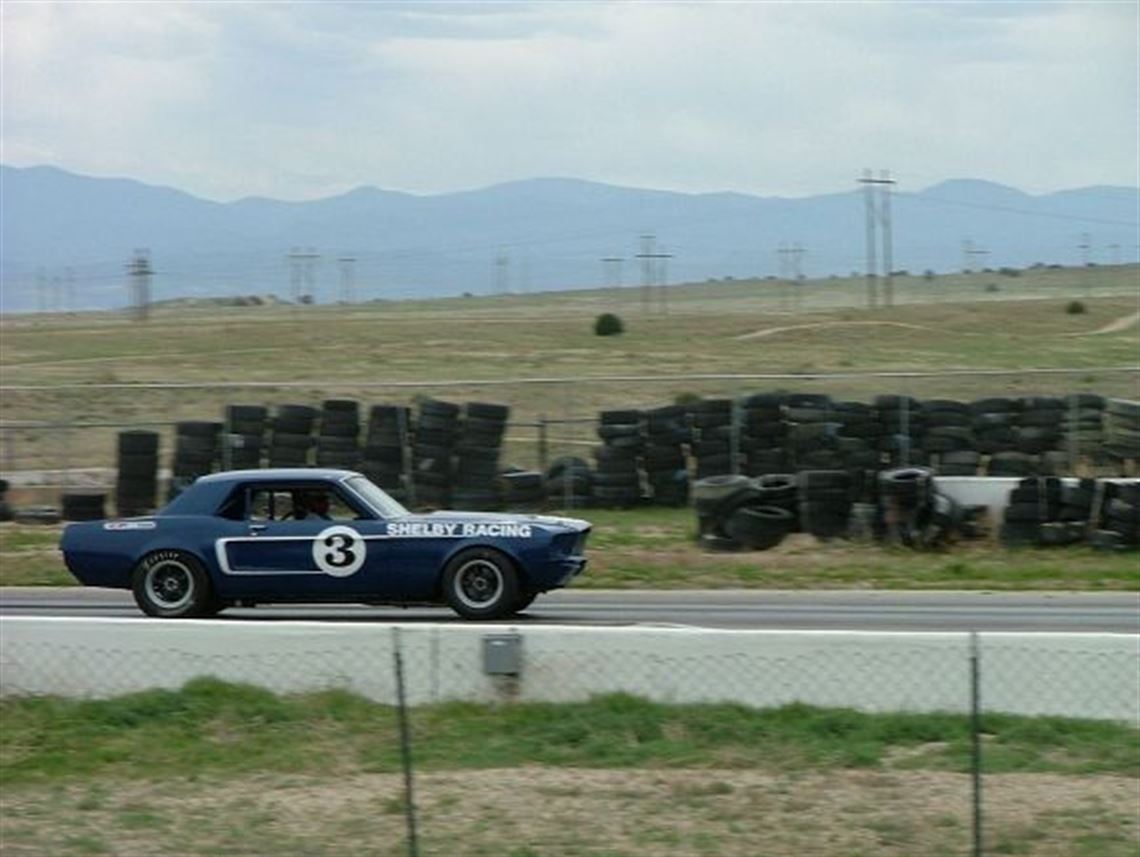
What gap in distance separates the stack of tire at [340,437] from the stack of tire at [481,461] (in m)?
1.70

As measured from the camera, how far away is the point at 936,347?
68875 mm

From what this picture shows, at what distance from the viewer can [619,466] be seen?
29906mm

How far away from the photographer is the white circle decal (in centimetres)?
1736

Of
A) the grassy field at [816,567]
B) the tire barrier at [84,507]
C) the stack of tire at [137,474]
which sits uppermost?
the stack of tire at [137,474]

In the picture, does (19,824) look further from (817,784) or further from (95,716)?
(817,784)

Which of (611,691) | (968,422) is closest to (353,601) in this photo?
(611,691)

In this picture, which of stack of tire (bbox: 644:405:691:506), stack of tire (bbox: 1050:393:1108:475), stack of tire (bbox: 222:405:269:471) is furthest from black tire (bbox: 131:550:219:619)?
stack of tire (bbox: 1050:393:1108:475)

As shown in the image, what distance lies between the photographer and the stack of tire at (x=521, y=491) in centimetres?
2916

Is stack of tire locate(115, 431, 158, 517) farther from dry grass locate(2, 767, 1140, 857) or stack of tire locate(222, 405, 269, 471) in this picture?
dry grass locate(2, 767, 1140, 857)

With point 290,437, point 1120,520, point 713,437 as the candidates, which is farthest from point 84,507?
point 1120,520

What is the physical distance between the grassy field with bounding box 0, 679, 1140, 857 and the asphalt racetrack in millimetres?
5785

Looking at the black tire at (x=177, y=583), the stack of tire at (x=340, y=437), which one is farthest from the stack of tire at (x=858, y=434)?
the black tire at (x=177, y=583)

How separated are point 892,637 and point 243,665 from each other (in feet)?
13.5

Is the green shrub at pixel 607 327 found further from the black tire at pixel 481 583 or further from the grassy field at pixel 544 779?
the grassy field at pixel 544 779
